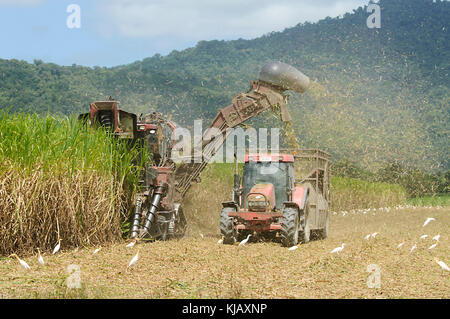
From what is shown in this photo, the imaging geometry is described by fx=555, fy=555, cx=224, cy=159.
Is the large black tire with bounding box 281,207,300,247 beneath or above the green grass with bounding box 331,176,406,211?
above

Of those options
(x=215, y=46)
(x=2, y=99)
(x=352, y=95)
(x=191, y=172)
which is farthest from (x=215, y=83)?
(x=191, y=172)

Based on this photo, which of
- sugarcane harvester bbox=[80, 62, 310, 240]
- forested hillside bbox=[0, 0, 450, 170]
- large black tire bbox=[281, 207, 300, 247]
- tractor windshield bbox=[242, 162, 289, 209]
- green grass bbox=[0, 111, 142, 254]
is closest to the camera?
green grass bbox=[0, 111, 142, 254]

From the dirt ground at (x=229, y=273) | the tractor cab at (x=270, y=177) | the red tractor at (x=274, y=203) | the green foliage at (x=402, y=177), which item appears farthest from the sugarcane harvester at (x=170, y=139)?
the green foliage at (x=402, y=177)

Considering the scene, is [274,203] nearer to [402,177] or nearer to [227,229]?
[227,229]

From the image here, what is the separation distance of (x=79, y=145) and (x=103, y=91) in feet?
194

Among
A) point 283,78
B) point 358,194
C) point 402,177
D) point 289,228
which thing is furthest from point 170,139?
point 402,177

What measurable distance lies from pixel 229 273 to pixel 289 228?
359 centimetres

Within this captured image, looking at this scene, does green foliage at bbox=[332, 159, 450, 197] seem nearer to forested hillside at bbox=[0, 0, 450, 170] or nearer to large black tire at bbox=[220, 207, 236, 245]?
forested hillside at bbox=[0, 0, 450, 170]

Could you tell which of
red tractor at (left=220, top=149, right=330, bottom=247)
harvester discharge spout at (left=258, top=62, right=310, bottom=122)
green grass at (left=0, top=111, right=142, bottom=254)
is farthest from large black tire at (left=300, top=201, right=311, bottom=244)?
green grass at (left=0, top=111, right=142, bottom=254)

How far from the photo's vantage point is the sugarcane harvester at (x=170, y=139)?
1107 cm

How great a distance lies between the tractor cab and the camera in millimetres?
11547

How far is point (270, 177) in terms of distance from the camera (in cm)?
1184

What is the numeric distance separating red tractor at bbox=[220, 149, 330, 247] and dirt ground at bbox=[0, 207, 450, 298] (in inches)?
24.8
